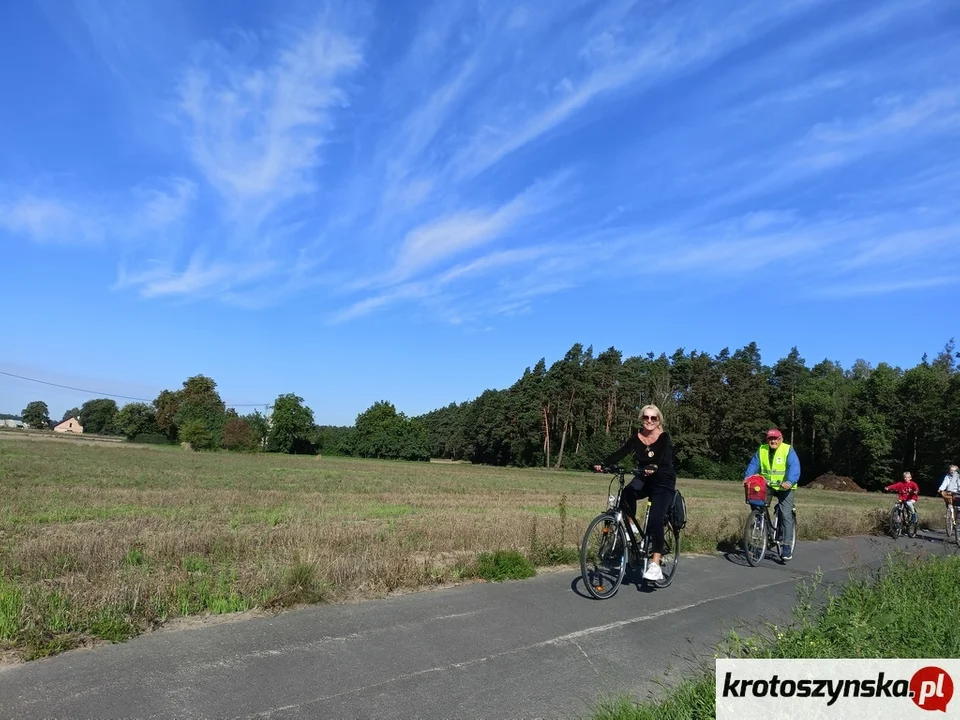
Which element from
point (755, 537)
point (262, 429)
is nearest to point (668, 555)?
point (755, 537)

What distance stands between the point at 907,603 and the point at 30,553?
930 cm

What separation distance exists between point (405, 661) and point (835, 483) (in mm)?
67872

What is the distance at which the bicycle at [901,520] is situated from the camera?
14992 millimetres

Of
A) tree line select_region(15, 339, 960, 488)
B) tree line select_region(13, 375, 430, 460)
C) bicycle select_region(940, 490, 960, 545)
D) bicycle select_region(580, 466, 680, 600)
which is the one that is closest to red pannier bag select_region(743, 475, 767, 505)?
bicycle select_region(580, 466, 680, 600)

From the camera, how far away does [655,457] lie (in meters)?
7.05

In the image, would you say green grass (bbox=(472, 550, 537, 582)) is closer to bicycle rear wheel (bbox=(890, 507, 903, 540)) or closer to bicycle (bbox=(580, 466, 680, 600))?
bicycle (bbox=(580, 466, 680, 600))

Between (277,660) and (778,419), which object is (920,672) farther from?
(778,419)

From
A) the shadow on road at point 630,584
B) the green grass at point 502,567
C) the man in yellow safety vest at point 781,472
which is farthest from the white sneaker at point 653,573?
the man in yellow safety vest at point 781,472

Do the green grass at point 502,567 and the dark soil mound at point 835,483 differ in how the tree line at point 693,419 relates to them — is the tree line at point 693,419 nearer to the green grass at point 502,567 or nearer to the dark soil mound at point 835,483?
the dark soil mound at point 835,483

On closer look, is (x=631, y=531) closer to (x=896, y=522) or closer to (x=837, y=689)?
(x=837, y=689)

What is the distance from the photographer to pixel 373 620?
17.3 feet

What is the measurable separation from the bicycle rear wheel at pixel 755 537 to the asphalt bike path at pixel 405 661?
2.83 meters

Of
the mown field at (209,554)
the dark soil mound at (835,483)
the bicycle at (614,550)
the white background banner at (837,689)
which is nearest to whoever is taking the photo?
the white background banner at (837,689)

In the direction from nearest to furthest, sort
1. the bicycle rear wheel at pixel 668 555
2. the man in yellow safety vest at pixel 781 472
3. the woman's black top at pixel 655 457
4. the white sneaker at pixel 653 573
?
the white sneaker at pixel 653 573 → the woman's black top at pixel 655 457 → the bicycle rear wheel at pixel 668 555 → the man in yellow safety vest at pixel 781 472
